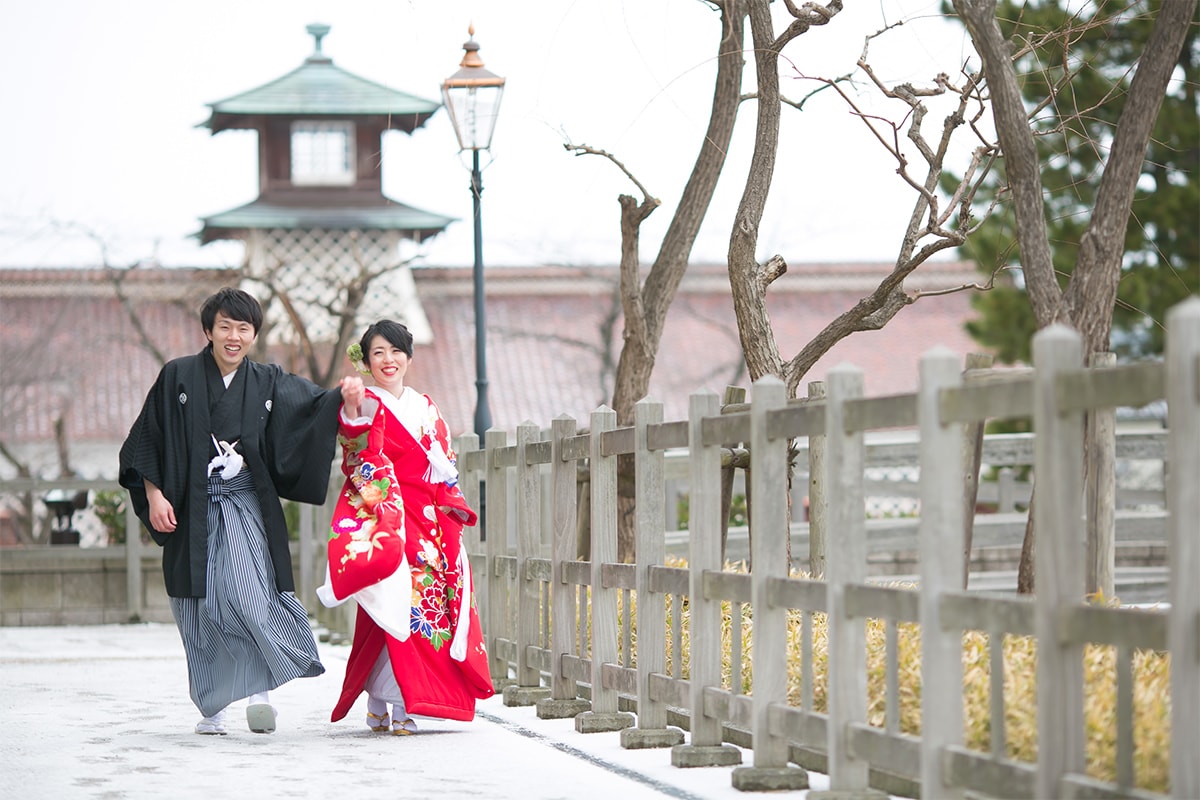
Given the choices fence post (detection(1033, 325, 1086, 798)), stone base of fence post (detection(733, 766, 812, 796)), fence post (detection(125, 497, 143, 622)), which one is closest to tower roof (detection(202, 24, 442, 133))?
fence post (detection(125, 497, 143, 622))

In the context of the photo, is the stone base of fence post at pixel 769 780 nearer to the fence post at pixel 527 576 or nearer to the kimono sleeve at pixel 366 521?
the kimono sleeve at pixel 366 521

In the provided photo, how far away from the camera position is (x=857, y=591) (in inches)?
170

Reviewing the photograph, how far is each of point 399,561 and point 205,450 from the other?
0.83 meters

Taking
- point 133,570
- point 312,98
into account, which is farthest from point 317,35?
point 133,570

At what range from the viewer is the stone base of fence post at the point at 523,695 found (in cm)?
724

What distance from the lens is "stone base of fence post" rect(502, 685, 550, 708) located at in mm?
7238

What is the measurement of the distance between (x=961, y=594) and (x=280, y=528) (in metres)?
3.33

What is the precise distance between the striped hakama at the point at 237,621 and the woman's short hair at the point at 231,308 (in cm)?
58

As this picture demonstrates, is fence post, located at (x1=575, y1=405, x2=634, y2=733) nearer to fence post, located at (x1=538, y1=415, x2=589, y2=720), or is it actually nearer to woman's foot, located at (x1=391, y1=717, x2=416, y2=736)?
fence post, located at (x1=538, y1=415, x2=589, y2=720)

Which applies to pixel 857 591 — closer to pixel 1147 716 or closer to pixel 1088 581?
pixel 1147 716

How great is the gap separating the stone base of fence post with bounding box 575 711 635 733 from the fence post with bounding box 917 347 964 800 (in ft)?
8.22

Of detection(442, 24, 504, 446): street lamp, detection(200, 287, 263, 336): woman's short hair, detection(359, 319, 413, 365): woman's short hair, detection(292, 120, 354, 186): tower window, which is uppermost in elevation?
detection(292, 120, 354, 186): tower window

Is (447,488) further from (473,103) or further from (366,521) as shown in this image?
(473,103)

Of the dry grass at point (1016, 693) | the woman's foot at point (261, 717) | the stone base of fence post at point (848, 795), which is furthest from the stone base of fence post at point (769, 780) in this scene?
the woman's foot at point (261, 717)
